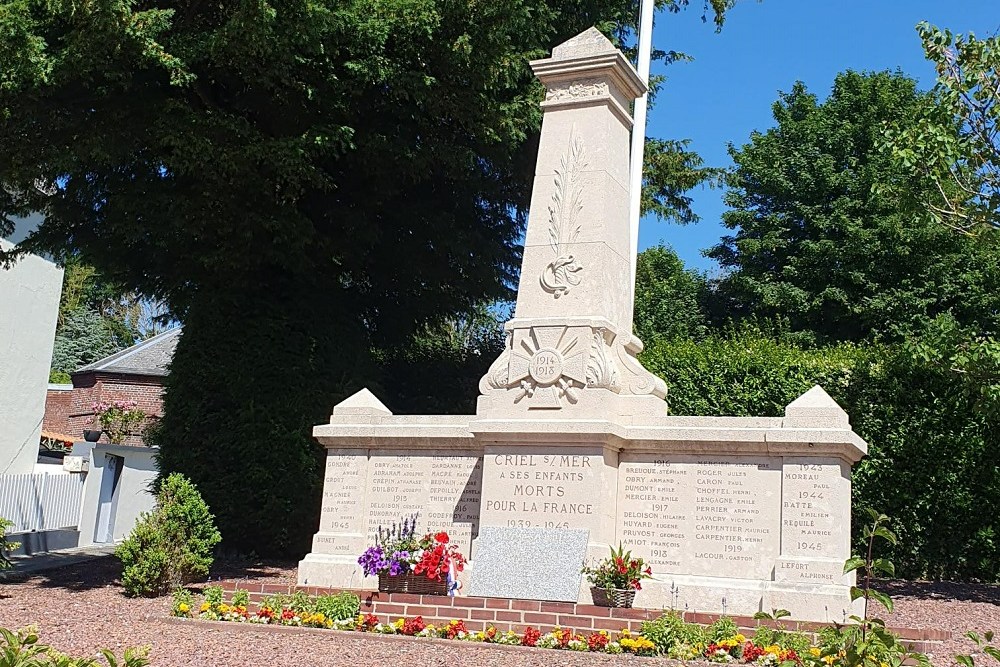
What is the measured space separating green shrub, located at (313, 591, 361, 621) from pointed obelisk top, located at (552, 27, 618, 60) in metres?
6.57

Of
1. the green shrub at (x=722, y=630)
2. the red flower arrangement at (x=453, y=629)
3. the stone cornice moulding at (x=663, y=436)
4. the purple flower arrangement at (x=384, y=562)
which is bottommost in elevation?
the red flower arrangement at (x=453, y=629)

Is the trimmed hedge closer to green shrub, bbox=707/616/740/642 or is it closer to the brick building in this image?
green shrub, bbox=707/616/740/642

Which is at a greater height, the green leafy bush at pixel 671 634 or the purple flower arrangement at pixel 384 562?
the purple flower arrangement at pixel 384 562

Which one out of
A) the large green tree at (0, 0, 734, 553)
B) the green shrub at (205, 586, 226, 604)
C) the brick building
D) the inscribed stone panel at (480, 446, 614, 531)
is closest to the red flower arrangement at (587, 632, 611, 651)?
the inscribed stone panel at (480, 446, 614, 531)

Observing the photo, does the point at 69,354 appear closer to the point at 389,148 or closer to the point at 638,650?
the point at 389,148

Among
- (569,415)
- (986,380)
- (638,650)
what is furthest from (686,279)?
(638,650)

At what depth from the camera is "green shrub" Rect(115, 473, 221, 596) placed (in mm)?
12250

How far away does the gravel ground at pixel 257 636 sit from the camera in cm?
800

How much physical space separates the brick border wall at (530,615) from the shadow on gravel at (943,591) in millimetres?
3088

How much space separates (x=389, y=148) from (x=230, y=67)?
8.29ft

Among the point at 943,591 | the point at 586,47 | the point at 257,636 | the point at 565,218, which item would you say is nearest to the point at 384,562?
the point at 257,636

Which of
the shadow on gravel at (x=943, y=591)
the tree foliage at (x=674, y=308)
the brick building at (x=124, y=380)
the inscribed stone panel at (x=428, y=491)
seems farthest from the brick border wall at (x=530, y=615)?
the brick building at (x=124, y=380)

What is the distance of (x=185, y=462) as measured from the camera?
15828 millimetres

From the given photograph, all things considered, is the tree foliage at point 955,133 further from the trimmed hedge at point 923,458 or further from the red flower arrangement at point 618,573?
the red flower arrangement at point 618,573
